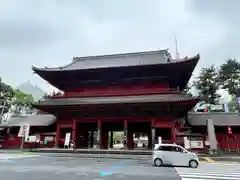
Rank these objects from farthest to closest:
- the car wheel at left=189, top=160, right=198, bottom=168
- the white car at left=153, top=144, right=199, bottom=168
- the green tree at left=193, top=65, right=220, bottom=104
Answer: the green tree at left=193, top=65, right=220, bottom=104 → the white car at left=153, top=144, right=199, bottom=168 → the car wheel at left=189, top=160, right=198, bottom=168

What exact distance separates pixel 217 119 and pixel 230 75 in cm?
2351

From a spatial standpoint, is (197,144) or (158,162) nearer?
(158,162)

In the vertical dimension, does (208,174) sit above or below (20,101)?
below

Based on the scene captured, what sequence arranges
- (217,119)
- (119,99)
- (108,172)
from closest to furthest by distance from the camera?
(108,172) < (119,99) < (217,119)

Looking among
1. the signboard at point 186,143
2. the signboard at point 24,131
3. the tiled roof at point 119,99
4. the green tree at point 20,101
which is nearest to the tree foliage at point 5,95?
the green tree at point 20,101

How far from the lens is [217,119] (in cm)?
3039

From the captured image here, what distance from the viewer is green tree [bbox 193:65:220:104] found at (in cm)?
4809

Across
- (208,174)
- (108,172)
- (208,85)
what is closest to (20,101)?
(208,85)

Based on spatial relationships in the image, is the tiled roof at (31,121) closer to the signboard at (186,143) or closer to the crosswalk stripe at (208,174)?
the signboard at (186,143)

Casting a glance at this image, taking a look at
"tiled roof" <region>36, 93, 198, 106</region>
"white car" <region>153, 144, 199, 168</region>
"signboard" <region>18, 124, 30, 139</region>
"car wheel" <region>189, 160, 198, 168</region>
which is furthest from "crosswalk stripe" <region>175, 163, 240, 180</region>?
"signboard" <region>18, 124, 30, 139</region>

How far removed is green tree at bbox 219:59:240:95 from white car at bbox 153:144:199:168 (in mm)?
38381

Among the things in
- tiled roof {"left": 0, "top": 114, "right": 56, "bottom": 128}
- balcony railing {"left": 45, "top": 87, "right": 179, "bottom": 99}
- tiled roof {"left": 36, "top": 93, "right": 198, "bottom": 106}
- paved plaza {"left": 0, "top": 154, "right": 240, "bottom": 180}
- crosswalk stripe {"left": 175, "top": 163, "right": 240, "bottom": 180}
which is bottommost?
crosswalk stripe {"left": 175, "top": 163, "right": 240, "bottom": 180}

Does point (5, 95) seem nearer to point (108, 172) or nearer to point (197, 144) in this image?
point (197, 144)

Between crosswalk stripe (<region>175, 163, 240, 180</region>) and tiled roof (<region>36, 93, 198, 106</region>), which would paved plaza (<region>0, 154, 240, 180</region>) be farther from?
tiled roof (<region>36, 93, 198, 106</region>)
